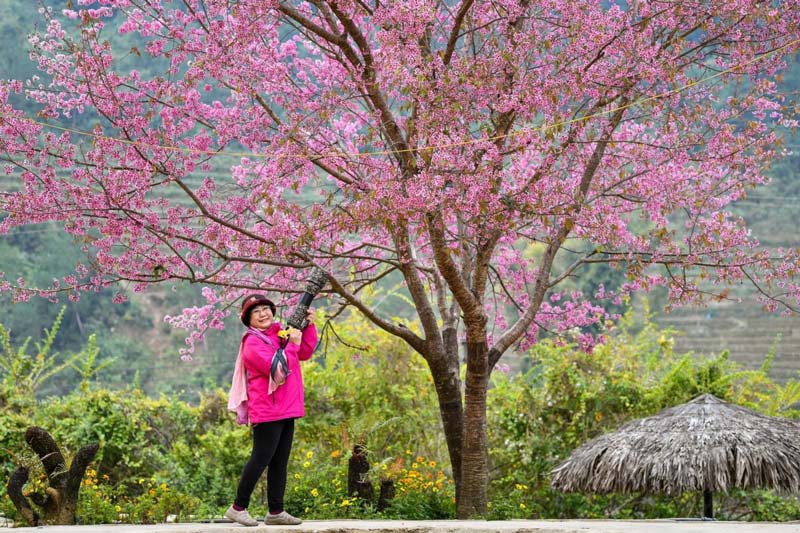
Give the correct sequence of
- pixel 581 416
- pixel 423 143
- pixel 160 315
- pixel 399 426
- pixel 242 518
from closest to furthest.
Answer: pixel 242 518, pixel 423 143, pixel 581 416, pixel 399 426, pixel 160 315

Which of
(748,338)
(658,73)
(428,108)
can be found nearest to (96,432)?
(428,108)

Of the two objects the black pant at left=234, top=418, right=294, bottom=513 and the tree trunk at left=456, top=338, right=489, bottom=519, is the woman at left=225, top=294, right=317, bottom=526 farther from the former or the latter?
the tree trunk at left=456, top=338, right=489, bottom=519

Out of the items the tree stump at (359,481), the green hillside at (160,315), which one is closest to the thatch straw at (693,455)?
the tree stump at (359,481)

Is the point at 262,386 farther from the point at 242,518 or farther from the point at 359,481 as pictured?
the point at 359,481

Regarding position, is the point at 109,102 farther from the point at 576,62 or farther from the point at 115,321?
the point at 115,321

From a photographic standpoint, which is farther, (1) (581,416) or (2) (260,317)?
(1) (581,416)

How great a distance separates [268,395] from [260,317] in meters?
0.42

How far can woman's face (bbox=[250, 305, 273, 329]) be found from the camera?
5.38 metres

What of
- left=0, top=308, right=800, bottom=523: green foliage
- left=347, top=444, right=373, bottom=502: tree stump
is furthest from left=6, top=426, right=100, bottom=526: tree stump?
left=0, top=308, right=800, bottom=523: green foliage

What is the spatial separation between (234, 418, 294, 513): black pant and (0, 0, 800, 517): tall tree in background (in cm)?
112

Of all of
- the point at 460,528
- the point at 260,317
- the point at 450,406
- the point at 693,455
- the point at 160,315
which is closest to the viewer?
the point at 460,528

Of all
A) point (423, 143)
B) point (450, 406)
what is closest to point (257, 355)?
point (423, 143)

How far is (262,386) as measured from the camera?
5234 millimetres

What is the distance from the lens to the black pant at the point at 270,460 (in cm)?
527
